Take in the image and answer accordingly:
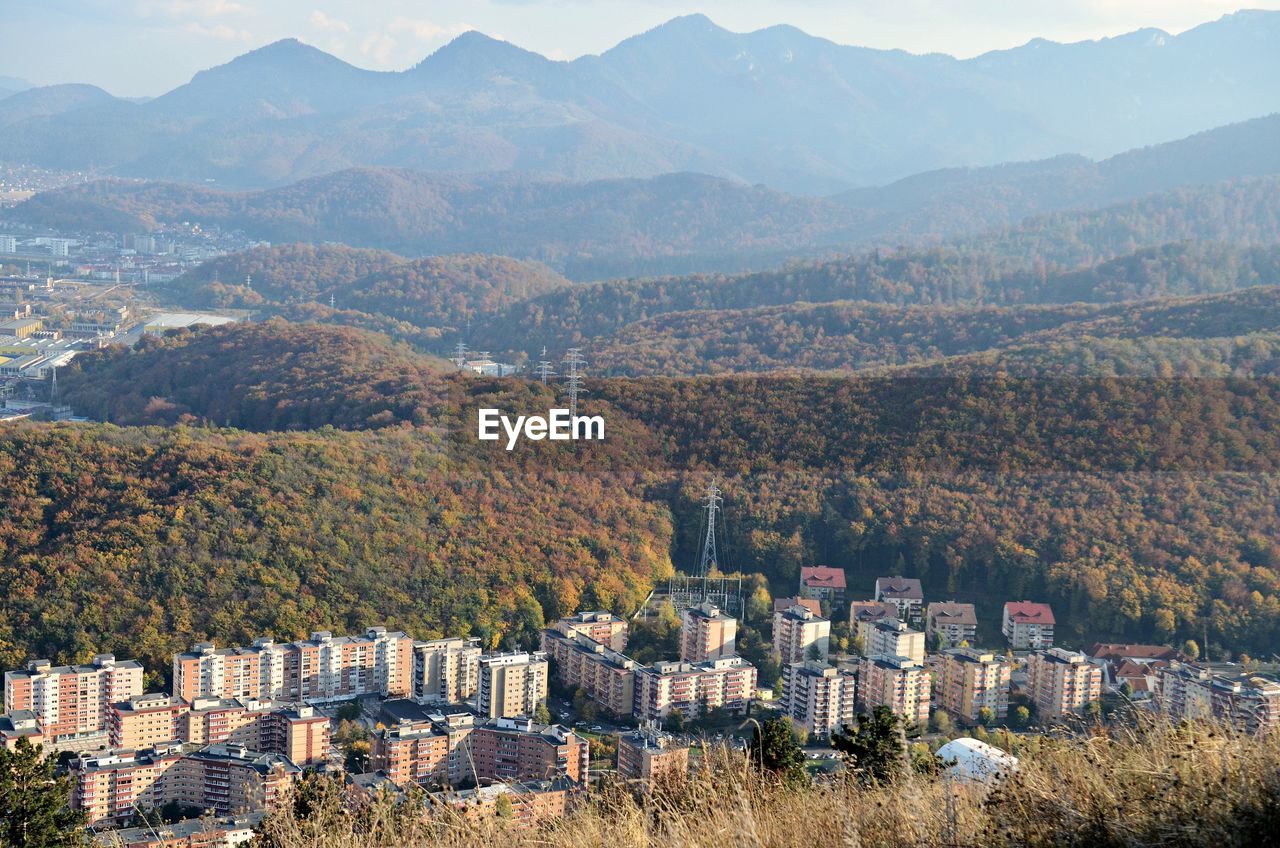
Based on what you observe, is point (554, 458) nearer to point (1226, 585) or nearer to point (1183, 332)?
point (1226, 585)

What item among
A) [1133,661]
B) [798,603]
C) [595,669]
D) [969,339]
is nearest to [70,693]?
[595,669]

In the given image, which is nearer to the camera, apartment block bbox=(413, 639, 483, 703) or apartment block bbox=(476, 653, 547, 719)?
apartment block bbox=(476, 653, 547, 719)

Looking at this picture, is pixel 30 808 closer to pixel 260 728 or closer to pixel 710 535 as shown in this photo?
pixel 260 728

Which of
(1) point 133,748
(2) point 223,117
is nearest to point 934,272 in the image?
(1) point 133,748

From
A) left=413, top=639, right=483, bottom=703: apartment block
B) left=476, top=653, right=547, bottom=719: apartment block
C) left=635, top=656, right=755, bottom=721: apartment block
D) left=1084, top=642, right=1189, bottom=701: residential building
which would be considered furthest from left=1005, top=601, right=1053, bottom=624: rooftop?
left=413, top=639, right=483, bottom=703: apartment block

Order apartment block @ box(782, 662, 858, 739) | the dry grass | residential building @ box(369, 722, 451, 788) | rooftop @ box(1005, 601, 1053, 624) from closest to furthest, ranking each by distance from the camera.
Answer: the dry grass → residential building @ box(369, 722, 451, 788) → apartment block @ box(782, 662, 858, 739) → rooftop @ box(1005, 601, 1053, 624)

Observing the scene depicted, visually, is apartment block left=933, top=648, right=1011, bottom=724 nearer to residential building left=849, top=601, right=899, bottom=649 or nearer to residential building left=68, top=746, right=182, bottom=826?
residential building left=849, top=601, right=899, bottom=649
